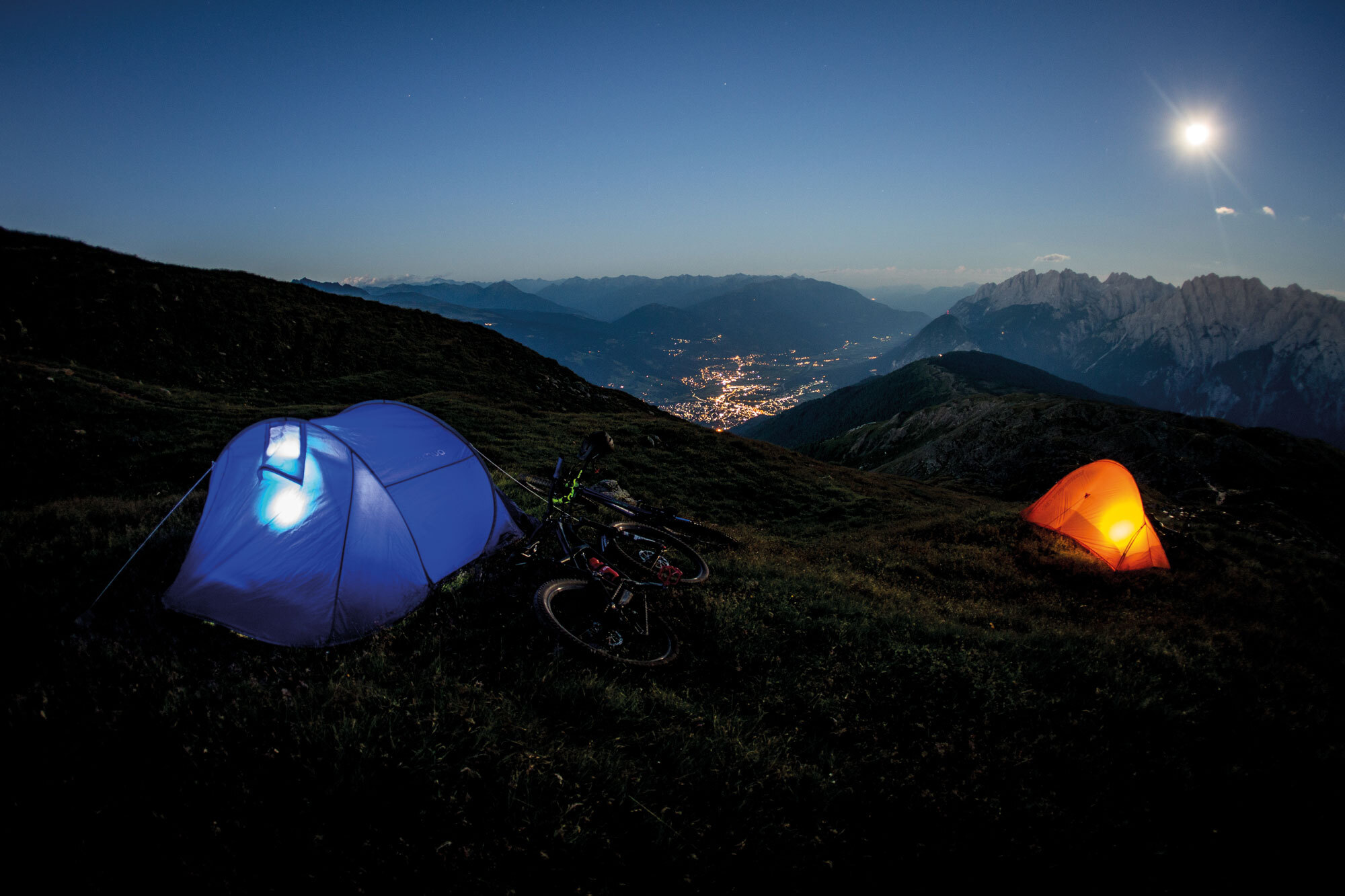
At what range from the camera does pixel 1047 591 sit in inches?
479

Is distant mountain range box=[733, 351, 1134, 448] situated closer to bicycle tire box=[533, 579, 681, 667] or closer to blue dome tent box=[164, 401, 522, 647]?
bicycle tire box=[533, 579, 681, 667]

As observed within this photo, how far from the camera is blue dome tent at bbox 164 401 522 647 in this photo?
601 cm

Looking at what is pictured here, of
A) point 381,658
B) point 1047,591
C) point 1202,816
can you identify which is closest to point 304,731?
point 381,658

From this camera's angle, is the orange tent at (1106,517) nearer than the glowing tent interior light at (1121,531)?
Yes

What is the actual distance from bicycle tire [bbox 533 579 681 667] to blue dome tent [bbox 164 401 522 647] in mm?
1953

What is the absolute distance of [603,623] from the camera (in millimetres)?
6938

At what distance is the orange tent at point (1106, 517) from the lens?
13.3 meters

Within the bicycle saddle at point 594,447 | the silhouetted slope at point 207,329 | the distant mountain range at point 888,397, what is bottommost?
the distant mountain range at point 888,397

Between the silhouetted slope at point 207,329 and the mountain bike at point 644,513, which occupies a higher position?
the silhouetted slope at point 207,329

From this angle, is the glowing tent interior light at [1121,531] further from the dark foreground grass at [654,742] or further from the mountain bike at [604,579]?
the mountain bike at [604,579]

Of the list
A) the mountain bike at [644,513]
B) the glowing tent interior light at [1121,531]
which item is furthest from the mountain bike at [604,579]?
the glowing tent interior light at [1121,531]

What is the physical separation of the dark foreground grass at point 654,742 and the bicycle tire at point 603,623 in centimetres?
27

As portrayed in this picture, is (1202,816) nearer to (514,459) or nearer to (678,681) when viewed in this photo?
(678,681)

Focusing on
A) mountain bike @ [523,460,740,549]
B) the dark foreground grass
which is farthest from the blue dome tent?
mountain bike @ [523,460,740,549]
